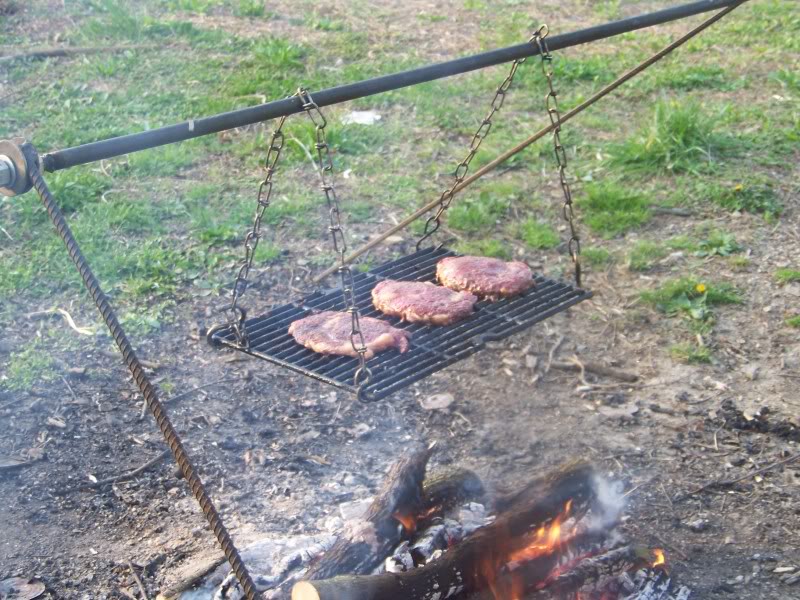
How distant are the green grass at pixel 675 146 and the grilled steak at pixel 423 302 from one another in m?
3.63

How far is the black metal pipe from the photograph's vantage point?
2.53 m

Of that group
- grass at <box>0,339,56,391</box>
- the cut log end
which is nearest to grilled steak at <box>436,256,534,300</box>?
the cut log end

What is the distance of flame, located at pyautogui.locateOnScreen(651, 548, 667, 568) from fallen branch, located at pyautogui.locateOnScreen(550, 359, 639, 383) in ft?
4.54

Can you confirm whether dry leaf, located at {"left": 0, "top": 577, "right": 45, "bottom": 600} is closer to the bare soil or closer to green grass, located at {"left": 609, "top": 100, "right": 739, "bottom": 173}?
the bare soil

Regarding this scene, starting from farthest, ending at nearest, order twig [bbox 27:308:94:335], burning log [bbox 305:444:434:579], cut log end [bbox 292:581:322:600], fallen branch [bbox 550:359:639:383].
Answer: twig [bbox 27:308:94:335], fallen branch [bbox 550:359:639:383], burning log [bbox 305:444:434:579], cut log end [bbox 292:581:322:600]

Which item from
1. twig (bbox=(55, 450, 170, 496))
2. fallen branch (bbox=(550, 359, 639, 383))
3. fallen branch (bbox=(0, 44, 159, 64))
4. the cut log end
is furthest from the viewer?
fallen branch (bbox=(0, 44, 159, 64))

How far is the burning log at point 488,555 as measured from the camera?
9.71ft

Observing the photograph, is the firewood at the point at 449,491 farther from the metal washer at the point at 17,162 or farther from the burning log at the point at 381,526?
the metal washer at the point at 17,162

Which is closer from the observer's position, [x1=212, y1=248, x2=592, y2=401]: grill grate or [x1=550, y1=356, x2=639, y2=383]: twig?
[x1=212, y1=248, x2=592, y2=401]: grill grate

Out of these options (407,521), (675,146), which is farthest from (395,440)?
(675,146)

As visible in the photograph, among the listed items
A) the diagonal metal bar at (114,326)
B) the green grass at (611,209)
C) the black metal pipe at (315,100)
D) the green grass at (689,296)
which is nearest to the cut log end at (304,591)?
the diagonal metal bar at (114,326)

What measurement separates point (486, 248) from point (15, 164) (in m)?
3.84

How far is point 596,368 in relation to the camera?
4.91 meters

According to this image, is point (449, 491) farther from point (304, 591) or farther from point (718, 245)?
point (718, 245)
